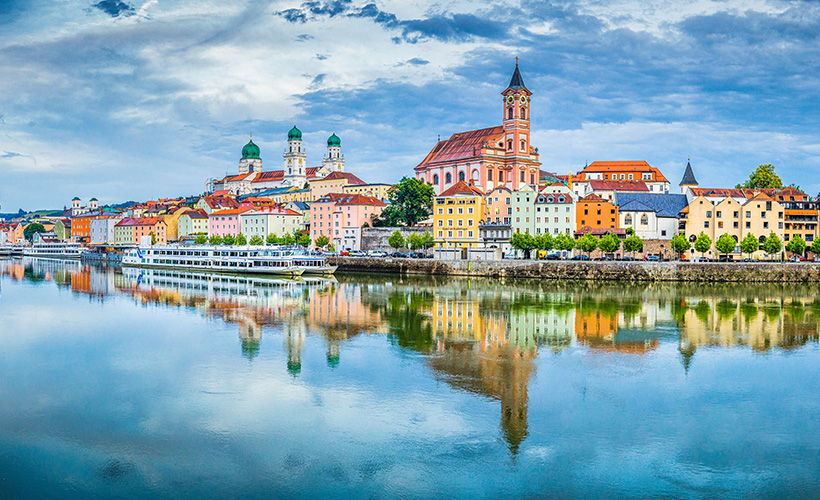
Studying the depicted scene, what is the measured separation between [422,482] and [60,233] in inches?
4122

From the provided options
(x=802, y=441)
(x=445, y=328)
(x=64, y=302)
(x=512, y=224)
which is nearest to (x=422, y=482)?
(x=802, y=441)

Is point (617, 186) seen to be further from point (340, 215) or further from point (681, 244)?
point (340, 215)

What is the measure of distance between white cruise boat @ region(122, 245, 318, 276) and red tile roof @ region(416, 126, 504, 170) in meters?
21.5

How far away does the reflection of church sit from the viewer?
9888 cm

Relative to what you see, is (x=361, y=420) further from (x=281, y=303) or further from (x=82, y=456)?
(x=281, y=303)

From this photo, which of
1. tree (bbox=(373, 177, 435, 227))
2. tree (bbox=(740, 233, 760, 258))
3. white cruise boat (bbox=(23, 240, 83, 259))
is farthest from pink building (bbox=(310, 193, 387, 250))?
tree (bbox=(740, 233, 760, 258))

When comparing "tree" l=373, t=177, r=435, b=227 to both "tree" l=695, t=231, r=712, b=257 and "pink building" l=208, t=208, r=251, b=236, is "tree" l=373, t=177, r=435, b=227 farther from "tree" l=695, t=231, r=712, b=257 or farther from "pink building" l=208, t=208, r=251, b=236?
"tree" l=695, t=231, r=712, b=257

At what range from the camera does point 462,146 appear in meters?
64.2

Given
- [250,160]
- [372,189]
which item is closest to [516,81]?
[372,189]

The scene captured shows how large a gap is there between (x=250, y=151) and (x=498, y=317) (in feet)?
299

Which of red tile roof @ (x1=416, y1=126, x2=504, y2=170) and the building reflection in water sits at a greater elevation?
red tile roof @ (x1=416, y1=126, x2=504, y2=170)

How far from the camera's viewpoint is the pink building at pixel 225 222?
70.6 meters

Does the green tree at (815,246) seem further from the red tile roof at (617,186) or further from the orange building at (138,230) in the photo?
the orange building at (138,230)

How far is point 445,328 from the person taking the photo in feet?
71.3
